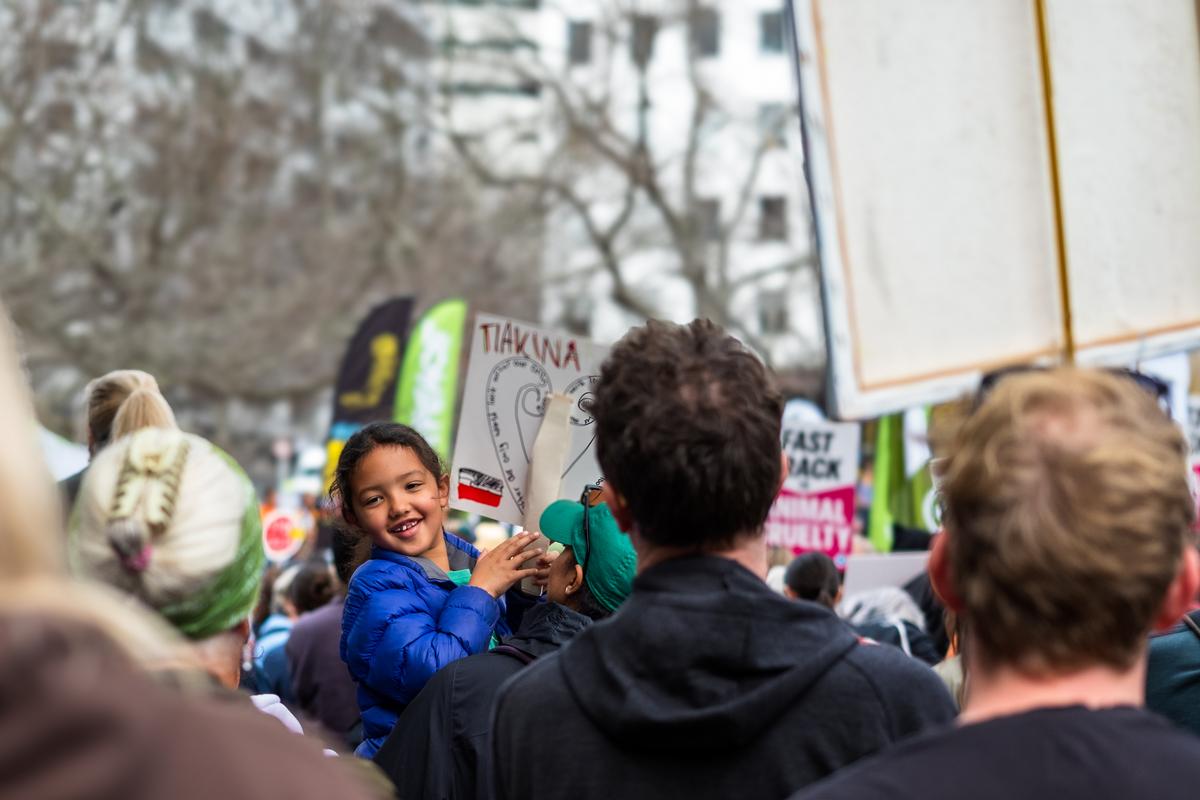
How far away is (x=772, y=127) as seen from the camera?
34625 millimetres

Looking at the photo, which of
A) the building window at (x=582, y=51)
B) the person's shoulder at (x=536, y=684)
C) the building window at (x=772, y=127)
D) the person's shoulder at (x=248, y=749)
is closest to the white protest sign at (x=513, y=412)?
the person's shoulder at (x=536, y=684)

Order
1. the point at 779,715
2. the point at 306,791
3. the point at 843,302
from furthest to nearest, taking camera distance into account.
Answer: the point at 843,302 → the point at 779,715 → the point at 306,791

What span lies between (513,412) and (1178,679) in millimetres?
1789

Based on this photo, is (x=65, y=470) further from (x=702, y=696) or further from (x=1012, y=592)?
(x=1012, y=592)

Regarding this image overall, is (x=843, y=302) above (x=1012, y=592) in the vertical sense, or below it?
above

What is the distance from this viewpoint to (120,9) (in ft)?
88.5

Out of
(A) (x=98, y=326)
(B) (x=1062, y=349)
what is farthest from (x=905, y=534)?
(A) (x=98, y=326)

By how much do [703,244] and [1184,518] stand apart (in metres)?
32.5

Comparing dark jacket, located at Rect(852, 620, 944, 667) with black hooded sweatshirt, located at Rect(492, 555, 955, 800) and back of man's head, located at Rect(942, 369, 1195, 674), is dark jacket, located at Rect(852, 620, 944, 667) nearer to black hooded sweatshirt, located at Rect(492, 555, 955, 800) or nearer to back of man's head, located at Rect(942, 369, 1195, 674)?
black hooded sweatshirt, located at Rect(492, 555, 955, 800)

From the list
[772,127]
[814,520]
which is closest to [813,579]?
[814,520]

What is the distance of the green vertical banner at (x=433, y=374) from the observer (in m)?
11.1

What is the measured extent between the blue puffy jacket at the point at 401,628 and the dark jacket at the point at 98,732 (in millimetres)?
2392

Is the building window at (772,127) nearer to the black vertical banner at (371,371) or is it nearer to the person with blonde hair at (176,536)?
the black vertical banner at (371,371)

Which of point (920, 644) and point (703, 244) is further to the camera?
point (703, 244)
